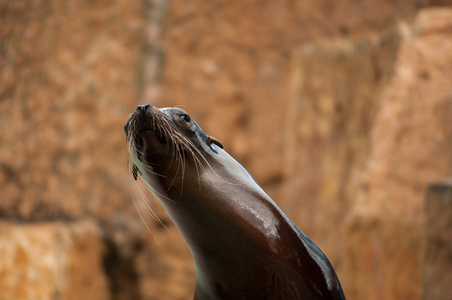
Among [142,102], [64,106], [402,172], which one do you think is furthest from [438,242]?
[64,106]

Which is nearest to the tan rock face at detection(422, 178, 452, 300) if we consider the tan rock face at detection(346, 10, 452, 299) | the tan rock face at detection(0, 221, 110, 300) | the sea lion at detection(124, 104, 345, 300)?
the tan rock face at detection(346, 10, 452, 299)

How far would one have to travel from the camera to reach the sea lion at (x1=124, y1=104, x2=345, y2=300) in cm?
148

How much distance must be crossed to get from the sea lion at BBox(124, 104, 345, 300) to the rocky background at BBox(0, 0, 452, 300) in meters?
1.90

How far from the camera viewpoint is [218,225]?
4.97ft

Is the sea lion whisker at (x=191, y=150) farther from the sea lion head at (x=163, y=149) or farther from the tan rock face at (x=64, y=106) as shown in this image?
the tan rock face at (x=64, y=106)

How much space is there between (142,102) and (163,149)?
104 inches

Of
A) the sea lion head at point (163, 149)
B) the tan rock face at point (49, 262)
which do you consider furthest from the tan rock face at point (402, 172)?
the tan rock face at point (49, 262)

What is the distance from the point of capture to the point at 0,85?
4.04 meters

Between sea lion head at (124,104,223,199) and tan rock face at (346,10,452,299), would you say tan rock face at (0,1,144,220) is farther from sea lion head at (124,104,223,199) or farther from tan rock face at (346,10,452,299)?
sea lion head at (124,104,223,199)

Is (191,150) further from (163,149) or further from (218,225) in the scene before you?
(218,225)

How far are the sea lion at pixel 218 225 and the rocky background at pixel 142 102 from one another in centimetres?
190

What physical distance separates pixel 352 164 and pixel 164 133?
2.02 m

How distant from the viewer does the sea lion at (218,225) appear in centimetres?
148

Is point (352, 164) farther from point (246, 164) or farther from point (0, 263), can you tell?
point (0, 263)
